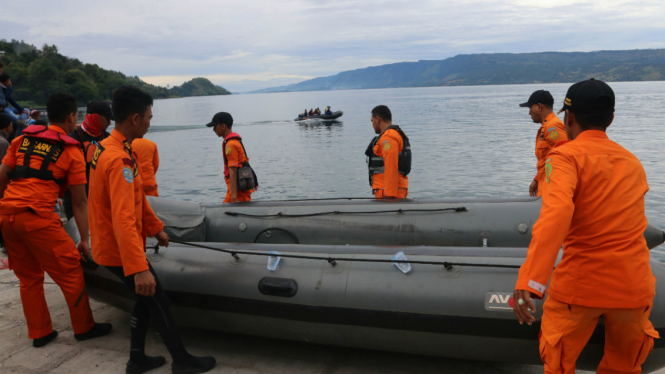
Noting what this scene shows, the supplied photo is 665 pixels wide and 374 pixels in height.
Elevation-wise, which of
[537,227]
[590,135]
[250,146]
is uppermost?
[590,135]

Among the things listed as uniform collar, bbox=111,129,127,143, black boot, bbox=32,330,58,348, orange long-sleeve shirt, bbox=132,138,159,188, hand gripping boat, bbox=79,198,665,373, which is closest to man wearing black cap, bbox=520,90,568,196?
hand gripping boat, bbox=79,198,665,373

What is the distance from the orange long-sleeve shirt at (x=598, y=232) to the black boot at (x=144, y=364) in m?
2.41

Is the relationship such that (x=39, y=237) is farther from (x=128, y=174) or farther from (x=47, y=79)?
(x=47, y=79)

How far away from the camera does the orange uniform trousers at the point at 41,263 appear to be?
3.10m

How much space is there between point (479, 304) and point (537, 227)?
108cm

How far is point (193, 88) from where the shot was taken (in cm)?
18488

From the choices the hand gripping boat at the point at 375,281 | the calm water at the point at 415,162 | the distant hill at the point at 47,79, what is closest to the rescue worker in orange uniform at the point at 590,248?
the hand gripping boat at the point at 375,281

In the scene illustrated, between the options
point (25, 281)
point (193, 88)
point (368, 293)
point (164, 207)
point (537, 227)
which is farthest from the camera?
point (193, 88)

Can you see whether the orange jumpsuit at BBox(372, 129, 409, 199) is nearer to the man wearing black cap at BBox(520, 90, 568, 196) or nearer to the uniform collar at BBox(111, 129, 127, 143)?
the man wearing black cap at BBox(520, 90, 568, 196)

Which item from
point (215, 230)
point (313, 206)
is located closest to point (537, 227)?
point (313, 206)

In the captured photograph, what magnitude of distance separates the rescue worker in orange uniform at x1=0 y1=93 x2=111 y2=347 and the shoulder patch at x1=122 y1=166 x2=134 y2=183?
3.12 feet

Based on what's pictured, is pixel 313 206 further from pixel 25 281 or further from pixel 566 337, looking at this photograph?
pixel 566 337

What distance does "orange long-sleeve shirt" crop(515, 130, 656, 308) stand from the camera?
171 cm

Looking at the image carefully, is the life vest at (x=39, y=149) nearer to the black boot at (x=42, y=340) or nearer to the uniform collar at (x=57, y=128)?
the uniform collar at (x=57, y=128)
